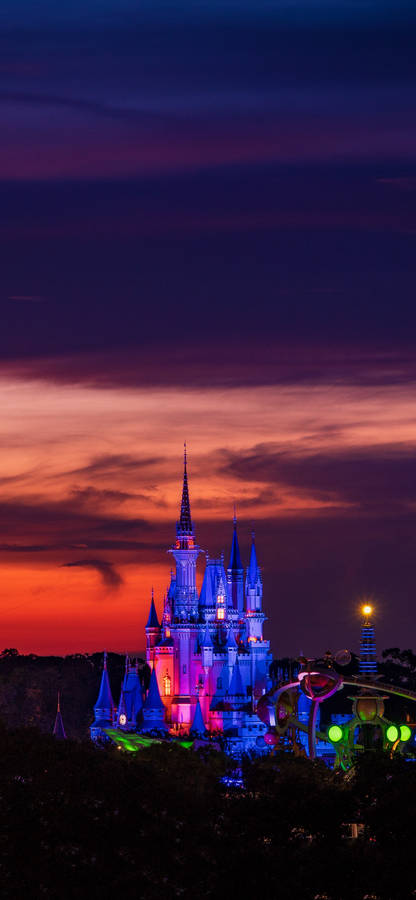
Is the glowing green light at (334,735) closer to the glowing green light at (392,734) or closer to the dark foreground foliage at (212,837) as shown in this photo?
the glowing green light at (392,734)

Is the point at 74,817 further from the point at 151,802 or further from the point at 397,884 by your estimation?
the point at 397,884

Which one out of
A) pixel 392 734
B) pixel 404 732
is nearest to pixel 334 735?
pixel 392 734

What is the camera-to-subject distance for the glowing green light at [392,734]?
9250cm

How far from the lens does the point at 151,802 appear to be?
7388 centimetres

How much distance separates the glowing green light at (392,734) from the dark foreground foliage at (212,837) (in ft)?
49.7

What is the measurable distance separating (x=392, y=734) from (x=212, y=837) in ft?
76.8

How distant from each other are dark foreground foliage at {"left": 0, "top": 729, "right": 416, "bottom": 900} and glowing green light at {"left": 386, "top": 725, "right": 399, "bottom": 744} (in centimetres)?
1516

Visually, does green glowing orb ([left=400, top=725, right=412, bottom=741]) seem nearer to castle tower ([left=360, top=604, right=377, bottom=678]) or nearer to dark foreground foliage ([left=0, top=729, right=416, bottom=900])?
castle tower ([left=360, top=604, right=377, bottom=678])

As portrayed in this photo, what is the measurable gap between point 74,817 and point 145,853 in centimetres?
376

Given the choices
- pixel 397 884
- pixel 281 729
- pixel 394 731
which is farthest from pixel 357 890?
pixel 281 729

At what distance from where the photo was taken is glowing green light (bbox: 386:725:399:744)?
92.5 metres

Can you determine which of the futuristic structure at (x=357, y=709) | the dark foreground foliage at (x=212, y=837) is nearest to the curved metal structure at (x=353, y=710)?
the futuristic structure at (x=357, y=709)

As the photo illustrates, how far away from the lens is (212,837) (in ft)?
232

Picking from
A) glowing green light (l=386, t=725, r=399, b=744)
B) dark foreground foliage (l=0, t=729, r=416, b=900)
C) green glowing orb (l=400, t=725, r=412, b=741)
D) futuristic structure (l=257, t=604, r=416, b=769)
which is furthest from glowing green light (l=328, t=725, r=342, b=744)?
dark foreground foliage (l=0, t=729, r=416, b=900)
